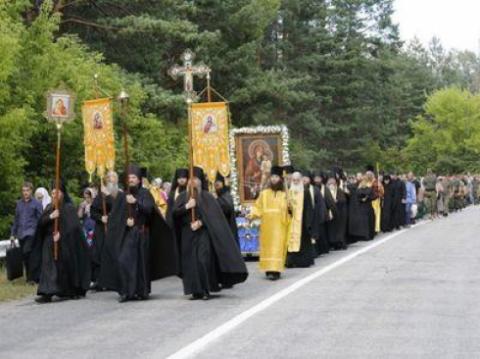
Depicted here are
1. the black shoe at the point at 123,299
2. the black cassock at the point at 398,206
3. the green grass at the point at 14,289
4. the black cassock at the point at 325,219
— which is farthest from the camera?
the black cassock at the point at 398,206

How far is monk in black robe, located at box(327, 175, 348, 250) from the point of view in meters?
24.3

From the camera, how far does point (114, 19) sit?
3369cm

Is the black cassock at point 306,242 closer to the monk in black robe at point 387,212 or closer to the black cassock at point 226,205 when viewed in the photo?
the black cassock at point 226,205

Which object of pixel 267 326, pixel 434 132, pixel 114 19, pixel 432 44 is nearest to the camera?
pixel 267 326

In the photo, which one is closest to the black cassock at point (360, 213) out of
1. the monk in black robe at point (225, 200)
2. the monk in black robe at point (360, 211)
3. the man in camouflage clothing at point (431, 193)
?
the monk in black robe at point (360, 211)

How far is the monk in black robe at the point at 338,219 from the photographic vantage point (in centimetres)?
2433

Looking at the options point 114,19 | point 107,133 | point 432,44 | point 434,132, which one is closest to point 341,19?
point 434,132

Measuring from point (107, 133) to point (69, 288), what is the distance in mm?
3109

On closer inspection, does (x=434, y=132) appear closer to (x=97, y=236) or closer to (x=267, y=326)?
(x=97, y=236)

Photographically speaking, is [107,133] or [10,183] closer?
[107,133]

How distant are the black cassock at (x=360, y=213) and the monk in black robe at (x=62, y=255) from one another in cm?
1233

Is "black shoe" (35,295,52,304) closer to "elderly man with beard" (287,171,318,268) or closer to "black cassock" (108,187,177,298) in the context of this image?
"black cassock" (108,187,177,298)

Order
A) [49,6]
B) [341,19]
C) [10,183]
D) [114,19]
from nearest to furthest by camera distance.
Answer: [10,183] < [49,6] < [114,19] < [341,19]

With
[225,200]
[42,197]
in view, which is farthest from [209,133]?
[42,197]
